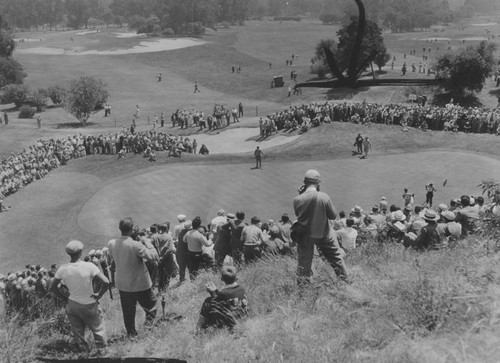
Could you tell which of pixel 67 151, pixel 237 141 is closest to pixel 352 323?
pixel 67 151

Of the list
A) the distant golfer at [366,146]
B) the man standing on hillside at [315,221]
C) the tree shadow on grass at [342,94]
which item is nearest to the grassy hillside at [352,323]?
the man standing on hillside at [315,221]

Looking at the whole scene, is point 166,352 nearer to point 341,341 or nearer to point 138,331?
point 138,331

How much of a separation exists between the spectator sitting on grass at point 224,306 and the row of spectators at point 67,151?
2635 cm

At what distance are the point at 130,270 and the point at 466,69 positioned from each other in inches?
1982

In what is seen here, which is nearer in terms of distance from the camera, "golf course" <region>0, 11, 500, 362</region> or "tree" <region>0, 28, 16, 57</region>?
"golf course" <region>0, 11, 500, 362</region>

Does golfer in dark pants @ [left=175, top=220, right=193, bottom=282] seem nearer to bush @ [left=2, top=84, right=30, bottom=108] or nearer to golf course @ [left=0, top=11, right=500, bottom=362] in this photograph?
golf course @ [left=0, top=11, right=500, bottom=362]

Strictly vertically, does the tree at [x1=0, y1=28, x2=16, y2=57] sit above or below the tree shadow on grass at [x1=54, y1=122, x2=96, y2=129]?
above

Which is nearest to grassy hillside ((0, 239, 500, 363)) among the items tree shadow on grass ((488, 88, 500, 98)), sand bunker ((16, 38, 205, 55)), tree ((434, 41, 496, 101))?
tree ((434, 41, 496, 101))

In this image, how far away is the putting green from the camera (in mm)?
25000

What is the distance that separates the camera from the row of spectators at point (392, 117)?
36688mm

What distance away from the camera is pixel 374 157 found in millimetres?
32344

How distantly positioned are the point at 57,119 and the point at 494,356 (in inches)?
2373

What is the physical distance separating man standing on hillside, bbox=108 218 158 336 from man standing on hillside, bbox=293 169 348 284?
2873 millimetres

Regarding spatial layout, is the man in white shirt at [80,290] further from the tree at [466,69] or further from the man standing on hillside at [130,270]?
the tree at [466,69]
